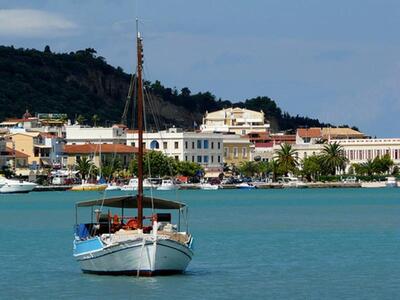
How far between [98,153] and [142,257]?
147 metres

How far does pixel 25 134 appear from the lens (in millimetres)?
189375

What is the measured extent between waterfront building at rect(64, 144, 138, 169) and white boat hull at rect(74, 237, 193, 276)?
14393 cm

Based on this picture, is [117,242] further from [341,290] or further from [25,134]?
[25,134]

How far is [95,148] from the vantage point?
192m

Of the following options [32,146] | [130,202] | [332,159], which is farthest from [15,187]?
[130,202]

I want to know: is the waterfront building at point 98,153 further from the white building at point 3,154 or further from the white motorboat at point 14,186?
the white motorboat at point 14,186

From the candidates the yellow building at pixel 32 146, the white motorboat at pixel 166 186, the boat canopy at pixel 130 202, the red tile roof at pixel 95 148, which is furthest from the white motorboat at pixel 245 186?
the boat canopy at pixel 130 202

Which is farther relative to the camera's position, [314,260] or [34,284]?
[314,260]

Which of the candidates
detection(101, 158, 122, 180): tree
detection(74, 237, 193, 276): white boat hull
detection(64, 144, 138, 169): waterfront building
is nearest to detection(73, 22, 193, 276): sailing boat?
detection(74, 237, 193, 276): white boat hull

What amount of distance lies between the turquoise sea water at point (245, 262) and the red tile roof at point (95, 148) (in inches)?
3838

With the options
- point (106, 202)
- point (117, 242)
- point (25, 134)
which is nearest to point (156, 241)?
point (117, 242)

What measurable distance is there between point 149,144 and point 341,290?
154m

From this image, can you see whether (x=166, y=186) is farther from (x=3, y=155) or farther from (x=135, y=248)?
(x=135, y=248)

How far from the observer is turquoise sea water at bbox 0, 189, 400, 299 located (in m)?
44.0
